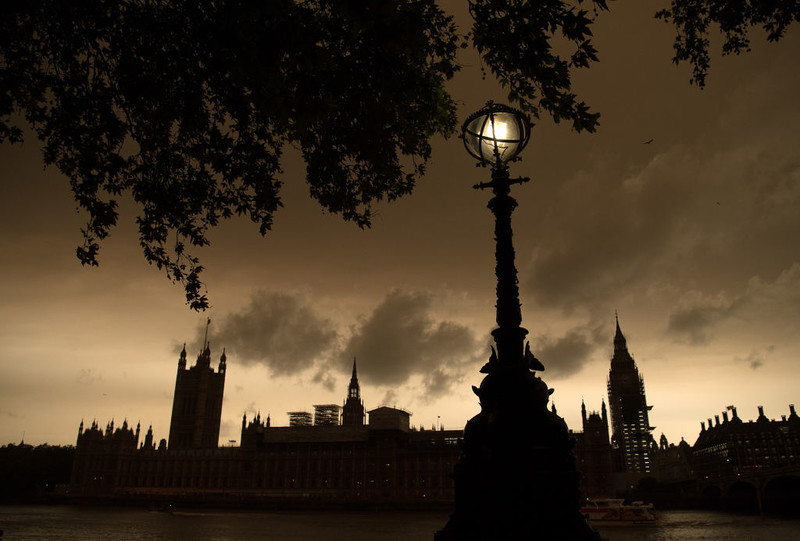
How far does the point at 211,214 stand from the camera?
6.68 m

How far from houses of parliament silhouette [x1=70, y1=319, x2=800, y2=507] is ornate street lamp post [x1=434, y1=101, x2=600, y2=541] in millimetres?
82050

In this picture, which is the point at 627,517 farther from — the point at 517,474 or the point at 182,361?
the point at 182,361

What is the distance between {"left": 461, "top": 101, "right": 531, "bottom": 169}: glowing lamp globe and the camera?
17.6ft

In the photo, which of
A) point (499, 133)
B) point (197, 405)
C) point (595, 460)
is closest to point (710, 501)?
point (595, 460)

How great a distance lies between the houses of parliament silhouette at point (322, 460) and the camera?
93.9 metres

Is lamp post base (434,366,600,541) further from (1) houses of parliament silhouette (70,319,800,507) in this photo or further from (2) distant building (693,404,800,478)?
(2) distant building (693,404,800,478)

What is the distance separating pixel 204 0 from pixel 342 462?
106m

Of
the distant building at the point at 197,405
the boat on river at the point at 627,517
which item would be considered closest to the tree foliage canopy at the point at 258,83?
the boat on river at the point at 627,517

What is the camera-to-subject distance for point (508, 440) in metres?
4.73

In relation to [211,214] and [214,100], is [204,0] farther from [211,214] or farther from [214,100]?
[211,214]

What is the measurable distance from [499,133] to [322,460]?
350 feet

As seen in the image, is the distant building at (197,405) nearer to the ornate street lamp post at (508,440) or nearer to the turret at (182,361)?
the turret at (182,361)

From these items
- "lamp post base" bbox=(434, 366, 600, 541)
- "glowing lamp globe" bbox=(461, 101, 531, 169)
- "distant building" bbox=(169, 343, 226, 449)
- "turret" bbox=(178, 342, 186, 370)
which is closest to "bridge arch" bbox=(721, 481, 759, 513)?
"lamp post base" bbox=(434, 366, 600, 541)

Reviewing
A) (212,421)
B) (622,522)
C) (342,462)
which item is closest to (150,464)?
(212,421)
